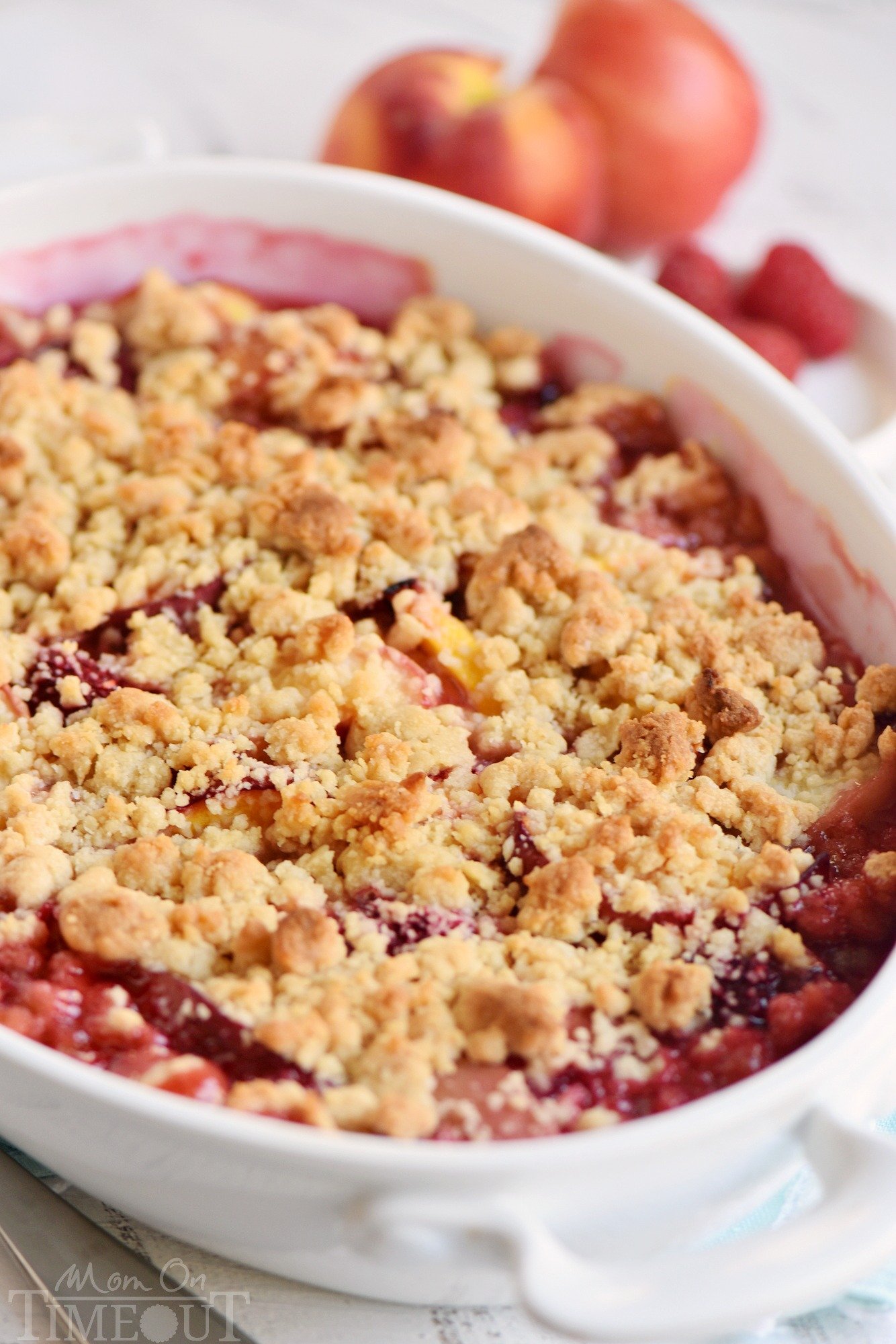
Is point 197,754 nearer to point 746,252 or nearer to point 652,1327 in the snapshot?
point 652,1327

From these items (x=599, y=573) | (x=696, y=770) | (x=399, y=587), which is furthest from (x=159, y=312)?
(x=696, y=770)

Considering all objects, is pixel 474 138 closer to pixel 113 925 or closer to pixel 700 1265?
pixel 113 925

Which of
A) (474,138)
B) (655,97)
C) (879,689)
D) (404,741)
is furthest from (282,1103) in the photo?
(655,97)

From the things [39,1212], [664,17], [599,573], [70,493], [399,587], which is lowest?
[39,1212]

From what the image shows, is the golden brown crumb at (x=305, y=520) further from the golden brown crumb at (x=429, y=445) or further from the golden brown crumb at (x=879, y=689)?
the golden brown crumb at (x=879, y=689)

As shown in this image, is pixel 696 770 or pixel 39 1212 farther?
pixel 696 770

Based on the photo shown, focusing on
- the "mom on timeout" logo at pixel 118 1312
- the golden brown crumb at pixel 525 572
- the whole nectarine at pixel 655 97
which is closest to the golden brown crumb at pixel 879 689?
the golden brown crumb at pixel 525 572

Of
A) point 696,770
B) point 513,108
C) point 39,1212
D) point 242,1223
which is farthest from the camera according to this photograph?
point 513,108

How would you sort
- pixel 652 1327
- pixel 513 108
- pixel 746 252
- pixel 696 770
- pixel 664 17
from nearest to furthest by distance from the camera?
pixel 652 1327, pixel 696 770, pixel 513 108, pixel 664 17, pixel 746 252
